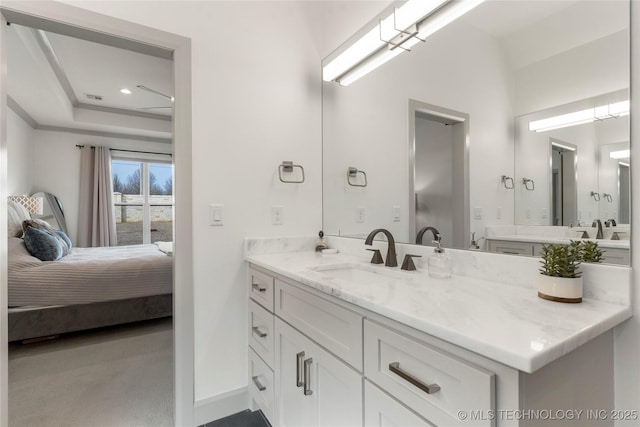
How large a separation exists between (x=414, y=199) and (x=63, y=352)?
3004 mm

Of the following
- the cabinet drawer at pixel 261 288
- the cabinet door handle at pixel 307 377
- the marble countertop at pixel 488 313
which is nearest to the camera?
the marble countertop at pixel 488 313

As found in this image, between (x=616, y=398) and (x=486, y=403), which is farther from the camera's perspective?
(x=616, y=398)

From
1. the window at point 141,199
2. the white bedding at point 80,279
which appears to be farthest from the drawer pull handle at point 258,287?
the window at point 141,199

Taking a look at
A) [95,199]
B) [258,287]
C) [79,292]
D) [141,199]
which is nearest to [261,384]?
[258,287]

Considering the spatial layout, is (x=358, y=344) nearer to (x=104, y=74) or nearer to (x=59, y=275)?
(x=59, y=275)

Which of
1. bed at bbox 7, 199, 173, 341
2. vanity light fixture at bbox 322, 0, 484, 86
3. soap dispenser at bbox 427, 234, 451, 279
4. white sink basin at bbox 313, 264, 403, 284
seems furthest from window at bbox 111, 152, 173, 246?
soap dispenser at bbox 427, 234, 451, 279

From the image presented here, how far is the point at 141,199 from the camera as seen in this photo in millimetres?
5734

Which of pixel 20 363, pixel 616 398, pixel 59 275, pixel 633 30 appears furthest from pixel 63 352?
pixel 633 30

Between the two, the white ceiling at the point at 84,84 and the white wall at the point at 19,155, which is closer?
the white ceiling at the point at 84,84

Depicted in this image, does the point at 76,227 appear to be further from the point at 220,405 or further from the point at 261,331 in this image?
the point at 261,331

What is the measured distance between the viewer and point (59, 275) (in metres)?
2.67

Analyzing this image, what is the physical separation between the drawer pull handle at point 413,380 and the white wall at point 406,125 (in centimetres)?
Answer: 73

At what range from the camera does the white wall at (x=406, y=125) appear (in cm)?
124

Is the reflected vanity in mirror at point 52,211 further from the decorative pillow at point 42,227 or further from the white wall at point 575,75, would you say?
the white wall at point 575,75
